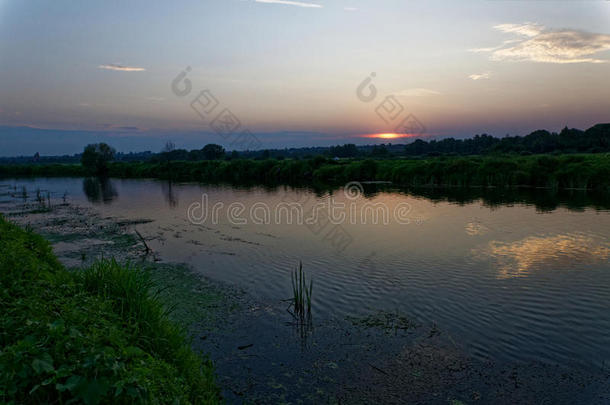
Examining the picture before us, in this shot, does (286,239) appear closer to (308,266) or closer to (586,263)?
(308,266)

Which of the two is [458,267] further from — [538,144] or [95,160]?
[95,160]

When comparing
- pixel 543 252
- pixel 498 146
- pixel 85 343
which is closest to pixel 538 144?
pixel 498 146

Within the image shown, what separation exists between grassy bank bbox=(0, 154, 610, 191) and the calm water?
35.9 feet

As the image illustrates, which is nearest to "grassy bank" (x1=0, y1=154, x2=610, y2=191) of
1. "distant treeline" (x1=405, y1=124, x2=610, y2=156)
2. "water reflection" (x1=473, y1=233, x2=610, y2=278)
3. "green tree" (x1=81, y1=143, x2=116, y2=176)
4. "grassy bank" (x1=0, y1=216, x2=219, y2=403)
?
"green tree" (x1=81, y1=143, x2=116, y2=176)

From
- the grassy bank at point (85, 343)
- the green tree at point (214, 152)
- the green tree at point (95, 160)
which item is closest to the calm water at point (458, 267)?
the grassy bank at point (85, 343)

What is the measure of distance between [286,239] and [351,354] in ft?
34.6

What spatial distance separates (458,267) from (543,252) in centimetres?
442

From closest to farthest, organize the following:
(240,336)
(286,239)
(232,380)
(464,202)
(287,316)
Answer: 1. (232,380)
2. (240,336)
3. (287,316)
4. (286,239)
5. (464,202)

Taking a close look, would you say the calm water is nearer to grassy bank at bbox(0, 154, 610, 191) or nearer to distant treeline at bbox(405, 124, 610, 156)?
grassy bank at bbox(0, 154, 610, 191)

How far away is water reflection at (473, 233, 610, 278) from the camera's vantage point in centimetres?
1330

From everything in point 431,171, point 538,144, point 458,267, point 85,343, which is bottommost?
point 458,267

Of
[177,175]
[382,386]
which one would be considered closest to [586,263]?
[382,386]

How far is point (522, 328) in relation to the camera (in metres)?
8.84

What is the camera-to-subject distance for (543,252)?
15.0m
